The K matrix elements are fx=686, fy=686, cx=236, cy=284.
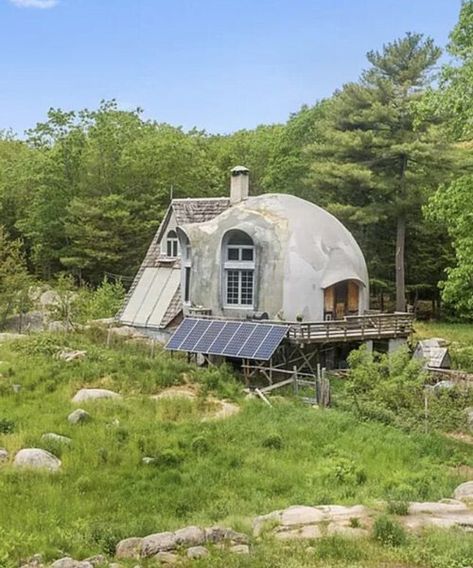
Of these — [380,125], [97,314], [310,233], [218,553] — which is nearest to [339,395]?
[310,233]

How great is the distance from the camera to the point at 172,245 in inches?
1204

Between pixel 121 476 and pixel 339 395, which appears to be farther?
pixel 339 395

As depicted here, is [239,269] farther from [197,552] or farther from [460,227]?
[197,552]

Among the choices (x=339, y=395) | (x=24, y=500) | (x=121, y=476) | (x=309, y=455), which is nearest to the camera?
(x=24, y=500)

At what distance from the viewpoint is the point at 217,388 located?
19.7 m

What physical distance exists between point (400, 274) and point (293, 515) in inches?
1037

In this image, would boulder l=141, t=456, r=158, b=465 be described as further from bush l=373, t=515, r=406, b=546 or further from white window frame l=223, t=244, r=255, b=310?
white window frame l=223, t=244, r=255, b=310

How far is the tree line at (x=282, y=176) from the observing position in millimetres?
34719

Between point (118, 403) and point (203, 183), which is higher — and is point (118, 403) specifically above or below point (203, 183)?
below

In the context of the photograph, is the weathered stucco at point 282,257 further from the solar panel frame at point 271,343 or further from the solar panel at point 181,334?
the solar panel frame at point 271,343

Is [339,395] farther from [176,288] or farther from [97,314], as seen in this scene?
[97,314]

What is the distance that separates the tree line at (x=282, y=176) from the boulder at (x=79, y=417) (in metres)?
16.0

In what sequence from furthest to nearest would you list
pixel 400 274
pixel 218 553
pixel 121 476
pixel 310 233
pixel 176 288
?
pixel 400 274 < pixel 176 288 < pixel 310 233 < pixel 121 476 < pixel 218 553

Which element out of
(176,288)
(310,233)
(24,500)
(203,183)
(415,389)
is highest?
(203,183)
